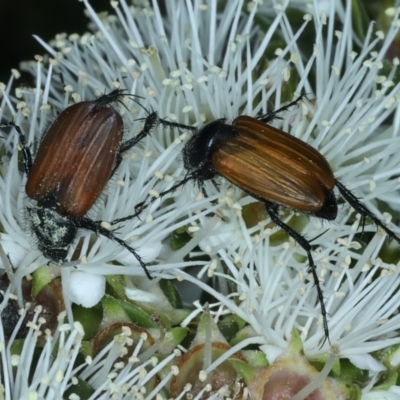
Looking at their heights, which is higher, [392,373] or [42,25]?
[42,25]

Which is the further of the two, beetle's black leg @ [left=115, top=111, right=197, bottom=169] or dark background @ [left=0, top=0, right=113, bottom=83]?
dark background @ [left=0, top=0, right=113, bottom=83]

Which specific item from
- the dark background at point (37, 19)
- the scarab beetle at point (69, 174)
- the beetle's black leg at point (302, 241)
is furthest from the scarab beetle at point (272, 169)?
the dark background at point (37, 19)

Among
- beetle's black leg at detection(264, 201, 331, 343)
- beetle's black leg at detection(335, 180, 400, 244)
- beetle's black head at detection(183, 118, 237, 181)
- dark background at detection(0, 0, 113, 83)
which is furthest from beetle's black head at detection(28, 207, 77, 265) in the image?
dark background at detection(0, 0, 113, 83)

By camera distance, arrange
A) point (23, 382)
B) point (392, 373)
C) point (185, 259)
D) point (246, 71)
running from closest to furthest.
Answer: point (23, 382)
point (392, 373)
point (185, 259)
point (246, 71)

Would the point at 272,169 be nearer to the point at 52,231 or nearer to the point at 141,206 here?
the point at 141,206

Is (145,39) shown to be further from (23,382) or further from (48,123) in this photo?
(23,382)

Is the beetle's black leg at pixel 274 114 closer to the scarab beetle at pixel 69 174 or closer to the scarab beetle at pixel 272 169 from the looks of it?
the scarab beetle at pixel 272 169

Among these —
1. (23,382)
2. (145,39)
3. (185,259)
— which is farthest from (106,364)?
(145,39)

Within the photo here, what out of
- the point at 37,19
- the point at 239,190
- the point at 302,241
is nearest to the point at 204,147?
the point at 239,190

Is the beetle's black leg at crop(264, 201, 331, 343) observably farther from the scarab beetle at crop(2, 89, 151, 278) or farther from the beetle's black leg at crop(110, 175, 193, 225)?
the scarab beetle at crop(2, 89, 151, 278)
